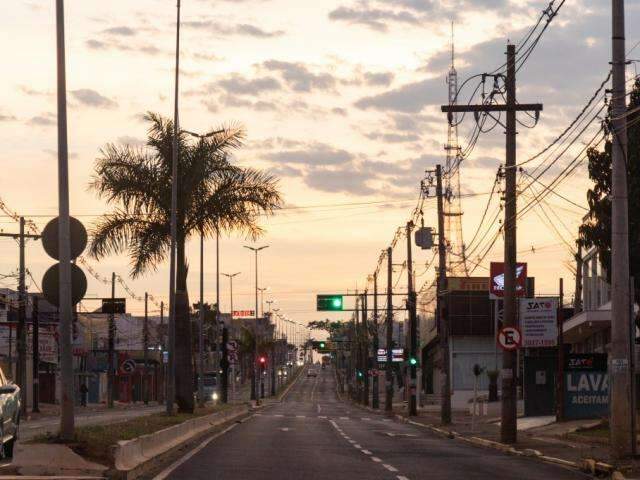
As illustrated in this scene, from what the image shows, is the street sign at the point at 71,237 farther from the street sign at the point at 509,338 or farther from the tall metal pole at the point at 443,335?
the tall metal pole at the point at 443,335

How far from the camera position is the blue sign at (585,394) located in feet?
151

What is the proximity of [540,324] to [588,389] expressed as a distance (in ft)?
24.0

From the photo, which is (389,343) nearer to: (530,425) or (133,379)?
(530,425)

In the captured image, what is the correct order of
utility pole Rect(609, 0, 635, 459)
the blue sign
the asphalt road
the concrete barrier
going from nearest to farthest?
the concrete barrier < the asphalt road < utility pole Rect(609, 0, 635, 459) < the blue sign

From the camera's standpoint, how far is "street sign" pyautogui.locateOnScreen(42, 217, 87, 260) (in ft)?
65.9

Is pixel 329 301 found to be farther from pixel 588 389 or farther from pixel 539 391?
pixel 588 389

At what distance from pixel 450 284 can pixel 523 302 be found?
7437 cm

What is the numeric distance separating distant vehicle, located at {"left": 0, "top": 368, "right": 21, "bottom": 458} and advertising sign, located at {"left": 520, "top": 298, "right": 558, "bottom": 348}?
2113cm

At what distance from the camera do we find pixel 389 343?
84.3 metres

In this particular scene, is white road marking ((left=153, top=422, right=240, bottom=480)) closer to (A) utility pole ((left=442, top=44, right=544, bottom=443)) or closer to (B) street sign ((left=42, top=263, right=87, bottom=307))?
(B) street sign ((left=42, top=263, right=87, bottom=307))

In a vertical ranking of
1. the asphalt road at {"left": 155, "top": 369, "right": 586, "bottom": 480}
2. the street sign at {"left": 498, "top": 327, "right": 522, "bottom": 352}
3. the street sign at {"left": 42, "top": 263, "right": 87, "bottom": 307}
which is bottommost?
the asphalt road at {"left": 155, "top": 369, "right": 586, "bottom": 480}

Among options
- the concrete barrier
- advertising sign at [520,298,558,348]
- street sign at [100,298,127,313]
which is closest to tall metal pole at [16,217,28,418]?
street sign at [100,298,127,313]

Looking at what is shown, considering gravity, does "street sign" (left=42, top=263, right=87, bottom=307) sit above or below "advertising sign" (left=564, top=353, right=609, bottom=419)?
above

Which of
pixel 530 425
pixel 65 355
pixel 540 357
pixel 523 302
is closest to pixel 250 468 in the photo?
pixel 65 355
